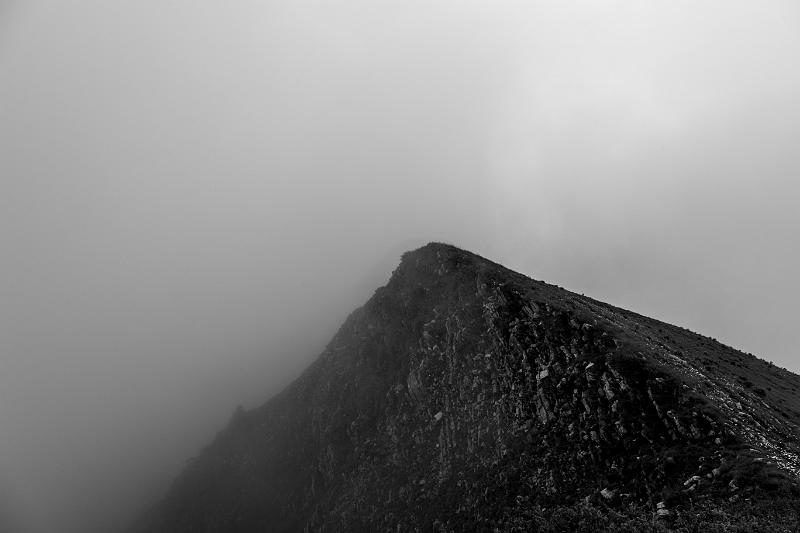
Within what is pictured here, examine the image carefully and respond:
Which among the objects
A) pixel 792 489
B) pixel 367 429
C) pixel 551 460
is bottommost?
pixel 367 429

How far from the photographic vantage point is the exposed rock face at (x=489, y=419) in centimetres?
3659

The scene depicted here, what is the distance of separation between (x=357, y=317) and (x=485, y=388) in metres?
39.3

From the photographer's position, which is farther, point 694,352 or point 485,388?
point 694,352

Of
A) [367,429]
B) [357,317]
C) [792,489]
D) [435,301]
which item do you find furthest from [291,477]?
[792,489]

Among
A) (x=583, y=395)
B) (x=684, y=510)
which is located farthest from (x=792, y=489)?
(x=583, y=395)

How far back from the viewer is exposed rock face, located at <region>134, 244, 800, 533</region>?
3659 centimetres

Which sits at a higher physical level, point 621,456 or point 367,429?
point 621,456

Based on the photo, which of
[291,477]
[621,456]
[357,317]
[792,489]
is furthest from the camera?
[357,317]

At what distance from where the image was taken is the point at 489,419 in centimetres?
5378

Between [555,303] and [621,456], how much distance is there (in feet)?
69.1

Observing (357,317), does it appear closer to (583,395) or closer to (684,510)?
(583,395)

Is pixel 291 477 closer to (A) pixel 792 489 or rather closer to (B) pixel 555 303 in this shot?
(B) pixel 555 303

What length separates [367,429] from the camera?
6994 centimetres

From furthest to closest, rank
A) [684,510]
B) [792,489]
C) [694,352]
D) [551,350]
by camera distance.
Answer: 1. [694,352]
2. [551,350]
3. [684,510]
4. [792,489]
